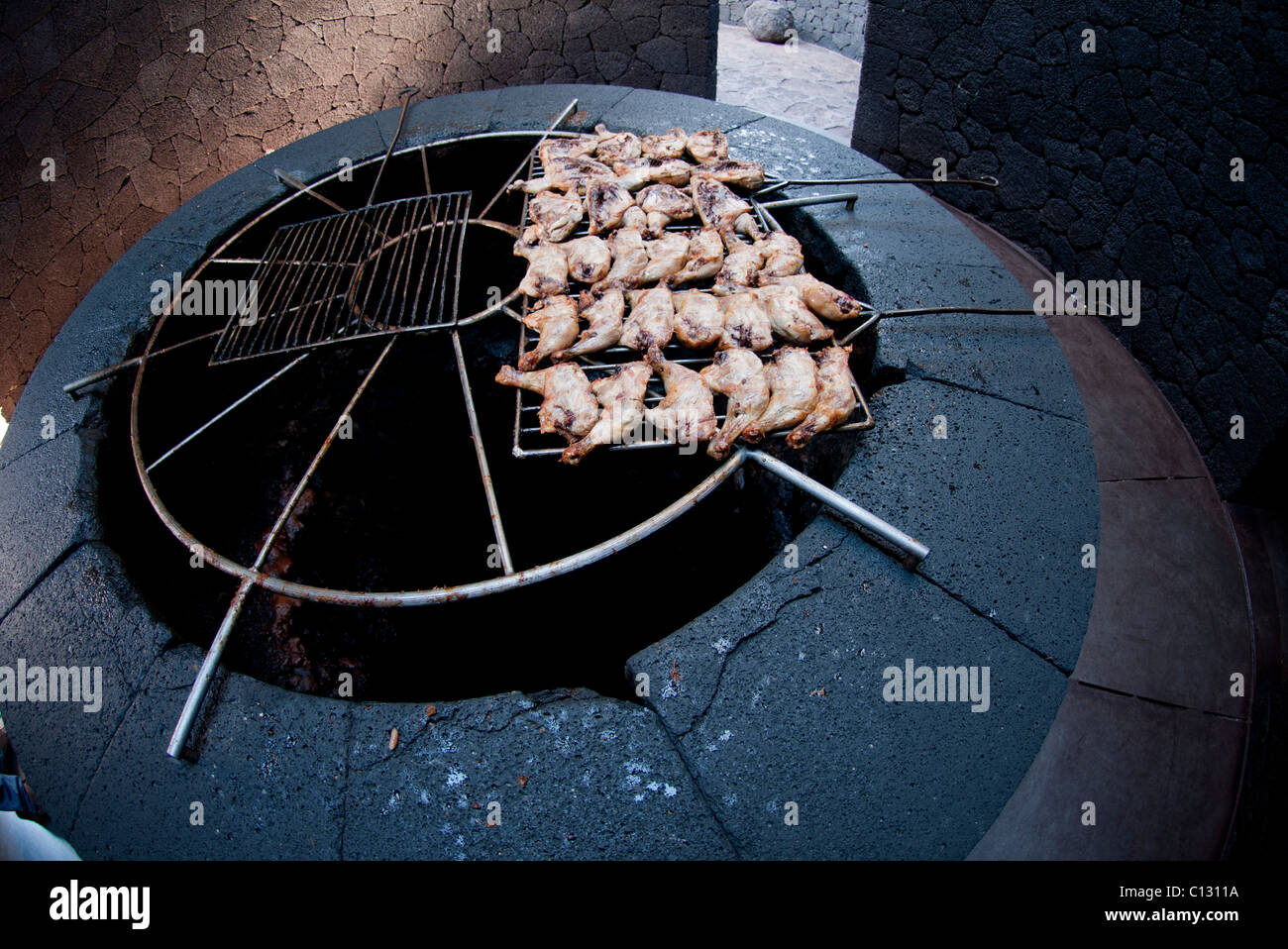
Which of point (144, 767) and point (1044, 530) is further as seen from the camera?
point (1044, 530)

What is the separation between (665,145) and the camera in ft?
11.9

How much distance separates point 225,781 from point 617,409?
1702 mm

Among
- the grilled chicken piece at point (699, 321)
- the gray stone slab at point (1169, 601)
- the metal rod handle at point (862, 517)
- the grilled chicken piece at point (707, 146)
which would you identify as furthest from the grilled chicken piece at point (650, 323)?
the gray stone slab at point (1169, 601)

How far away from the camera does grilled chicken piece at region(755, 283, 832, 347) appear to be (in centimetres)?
266

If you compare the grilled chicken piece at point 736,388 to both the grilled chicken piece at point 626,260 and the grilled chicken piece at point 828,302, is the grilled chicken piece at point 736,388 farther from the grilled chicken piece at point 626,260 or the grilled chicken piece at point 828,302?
the grilled chicken piece at point 626,260

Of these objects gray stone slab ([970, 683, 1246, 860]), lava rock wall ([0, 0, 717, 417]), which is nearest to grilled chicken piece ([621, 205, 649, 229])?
gray stone slab ([970, 683, 1246, 860])

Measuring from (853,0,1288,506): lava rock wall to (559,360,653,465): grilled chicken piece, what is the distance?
11.2 feet

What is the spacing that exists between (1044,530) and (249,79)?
23.0 ft

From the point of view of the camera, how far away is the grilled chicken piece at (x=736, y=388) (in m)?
2.33

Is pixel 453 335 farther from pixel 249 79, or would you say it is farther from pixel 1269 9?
pixel 249 79

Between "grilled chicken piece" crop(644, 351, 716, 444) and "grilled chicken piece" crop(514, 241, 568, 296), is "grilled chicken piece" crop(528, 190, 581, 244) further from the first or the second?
"grilled chicken piece" crop(644, 351, 716, 444)

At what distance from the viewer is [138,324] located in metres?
3.05

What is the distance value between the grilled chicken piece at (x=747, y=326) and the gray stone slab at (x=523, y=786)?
5.01 ft
